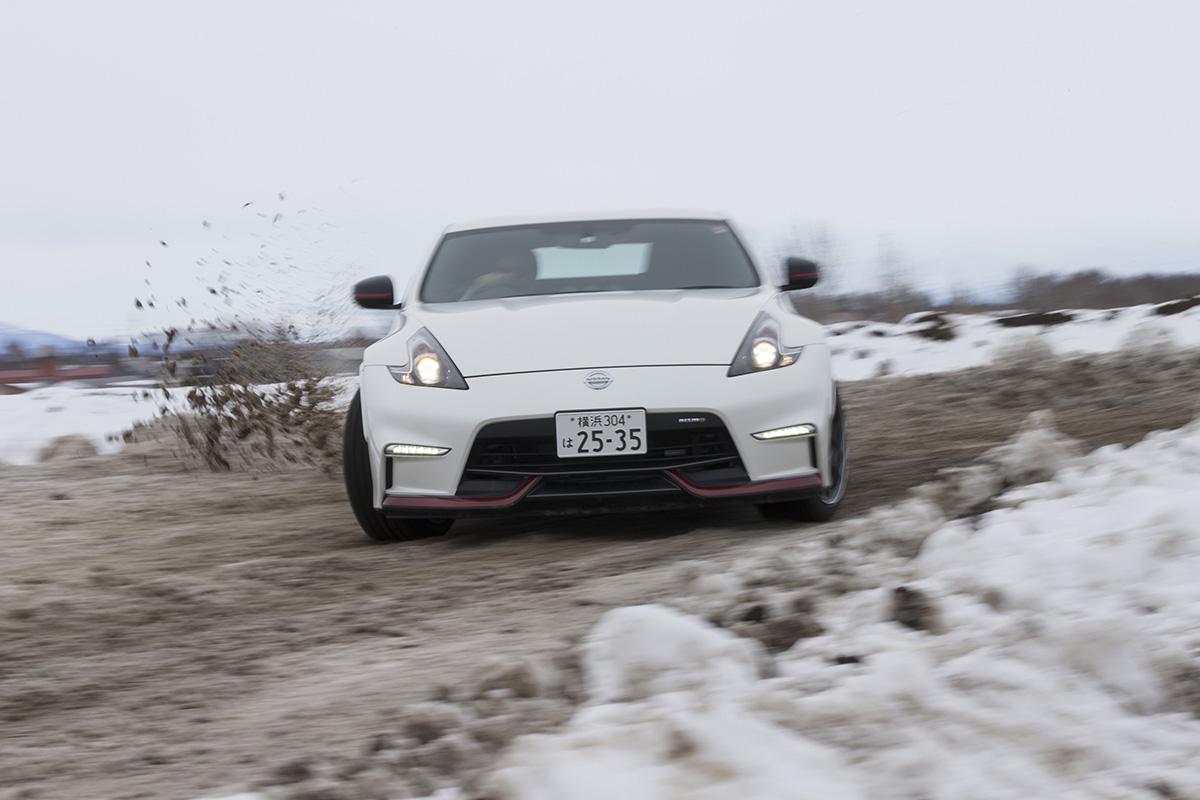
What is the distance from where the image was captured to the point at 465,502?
15.8ft

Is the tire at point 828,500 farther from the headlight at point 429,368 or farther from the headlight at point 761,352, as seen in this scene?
the headlight at point 429,368

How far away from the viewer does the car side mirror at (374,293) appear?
19.2 feet

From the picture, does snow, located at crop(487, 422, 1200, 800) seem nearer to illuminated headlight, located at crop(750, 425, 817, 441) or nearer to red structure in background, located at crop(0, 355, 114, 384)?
illuminated headlight, located at crop(750, 425, 817, 441)

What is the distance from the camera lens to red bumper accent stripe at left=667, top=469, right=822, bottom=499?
4773 millimetres

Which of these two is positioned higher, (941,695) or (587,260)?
(587,260)

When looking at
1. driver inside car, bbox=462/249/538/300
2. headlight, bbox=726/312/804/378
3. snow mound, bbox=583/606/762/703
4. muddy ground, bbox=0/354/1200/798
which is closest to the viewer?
snow mound, bbox=583/606/762/703

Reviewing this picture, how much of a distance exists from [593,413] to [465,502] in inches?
23.0

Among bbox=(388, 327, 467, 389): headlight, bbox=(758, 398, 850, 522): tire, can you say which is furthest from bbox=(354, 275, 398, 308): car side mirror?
bbox=(758, 398, 850, 522): tire

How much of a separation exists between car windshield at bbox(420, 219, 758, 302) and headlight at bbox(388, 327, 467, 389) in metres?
0.76

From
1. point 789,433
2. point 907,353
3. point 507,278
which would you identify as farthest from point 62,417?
point 789,433

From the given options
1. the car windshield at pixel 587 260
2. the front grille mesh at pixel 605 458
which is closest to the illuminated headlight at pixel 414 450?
the front grille mesh at pixel 605 458

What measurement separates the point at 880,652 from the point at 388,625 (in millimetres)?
1593

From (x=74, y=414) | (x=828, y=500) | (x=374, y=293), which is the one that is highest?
(x=374, y=293)

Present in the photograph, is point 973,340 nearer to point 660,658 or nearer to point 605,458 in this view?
point 605,458
